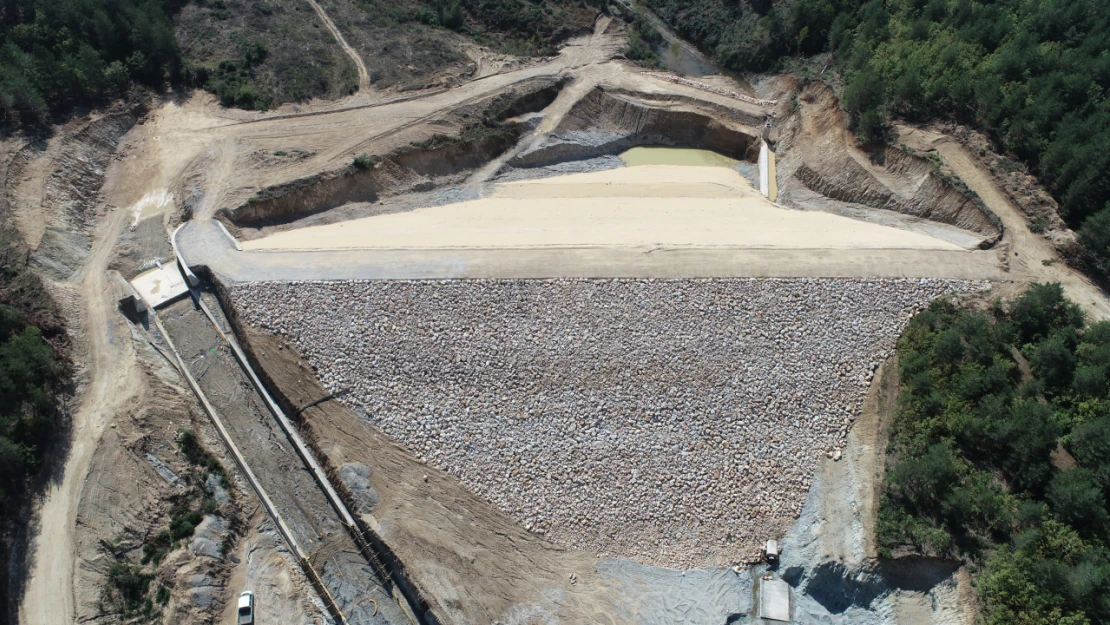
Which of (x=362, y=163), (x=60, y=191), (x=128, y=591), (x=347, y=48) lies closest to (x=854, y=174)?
(x=362, y=163)

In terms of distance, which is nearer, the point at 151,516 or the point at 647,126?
the point at 151,516

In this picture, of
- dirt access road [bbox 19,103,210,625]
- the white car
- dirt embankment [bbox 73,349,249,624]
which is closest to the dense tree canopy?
dirt access road [bbox 19,103,210,625]

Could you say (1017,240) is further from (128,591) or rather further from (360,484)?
(128,591)

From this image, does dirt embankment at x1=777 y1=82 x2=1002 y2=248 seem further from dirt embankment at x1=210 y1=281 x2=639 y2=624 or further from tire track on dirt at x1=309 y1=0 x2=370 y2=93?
tire track on dirt at x1=309 y1=0 x2=370 y2=93

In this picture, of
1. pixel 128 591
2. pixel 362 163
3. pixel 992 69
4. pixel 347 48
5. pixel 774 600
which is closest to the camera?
pixel 774 600

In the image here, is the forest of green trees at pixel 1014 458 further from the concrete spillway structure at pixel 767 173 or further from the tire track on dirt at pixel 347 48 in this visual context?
the tire track on dirt at pixel 347 48

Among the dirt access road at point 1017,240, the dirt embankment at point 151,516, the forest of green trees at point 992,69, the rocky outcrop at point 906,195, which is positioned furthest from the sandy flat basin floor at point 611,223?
the dirt embankment at point 151,516

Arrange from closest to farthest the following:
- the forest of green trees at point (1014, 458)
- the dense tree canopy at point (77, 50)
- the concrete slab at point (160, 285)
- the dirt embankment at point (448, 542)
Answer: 1. the forest of green trees at point (1014, 458)
2. the dirt embankment at point (448, 542)
3. the concrete slab at point (160, 285)
4. the dense tree canopy at point (77, 50)
